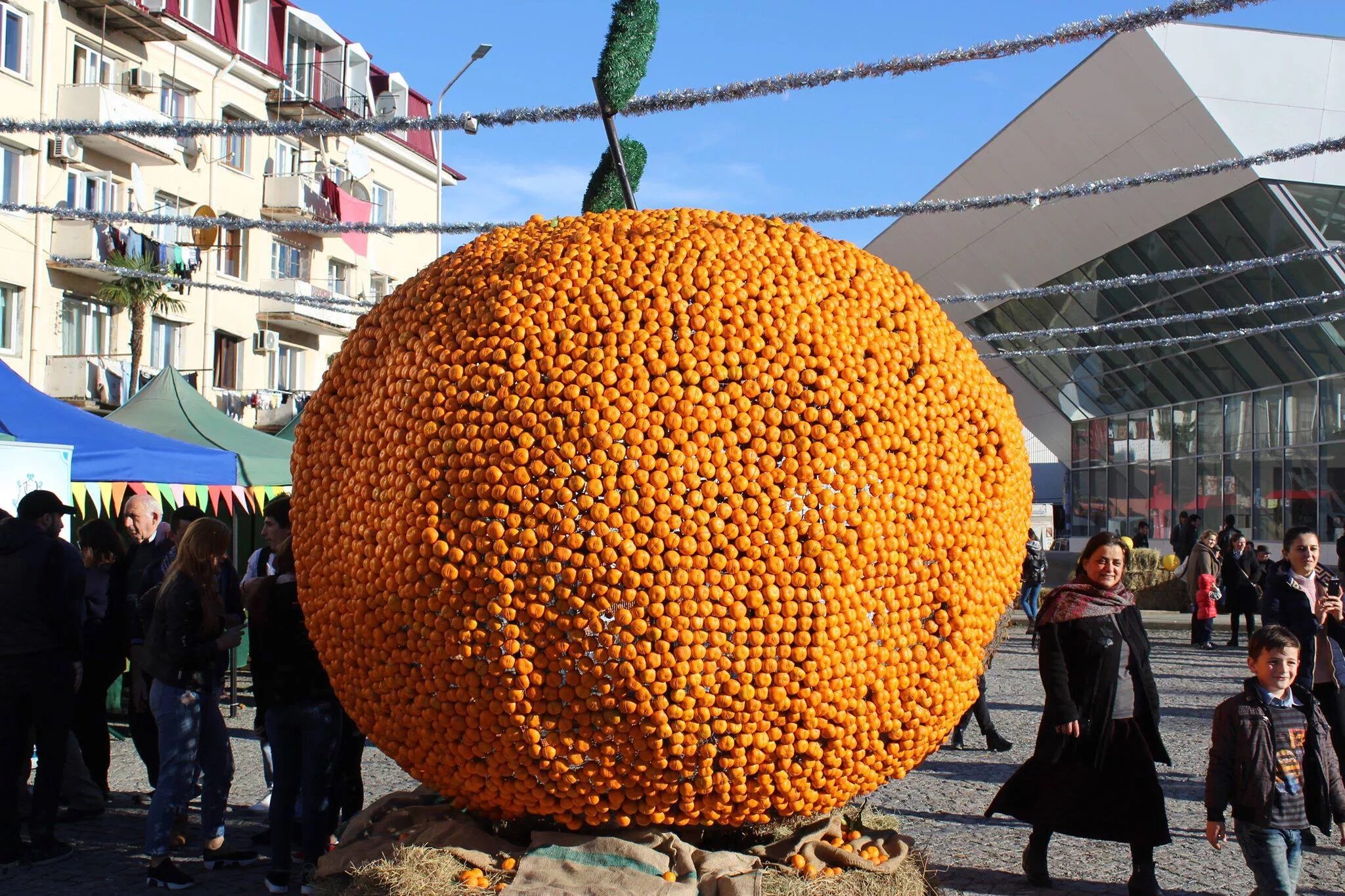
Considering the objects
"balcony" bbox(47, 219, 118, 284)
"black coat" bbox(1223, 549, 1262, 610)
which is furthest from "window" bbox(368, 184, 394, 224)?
"black coat" bbox(1223, 549, 1262, 610)

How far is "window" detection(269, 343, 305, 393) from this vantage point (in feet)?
103

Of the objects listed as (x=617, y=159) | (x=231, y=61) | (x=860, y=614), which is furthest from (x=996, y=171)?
(x=860, y=614)

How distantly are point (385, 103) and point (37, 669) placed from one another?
31.4 metres

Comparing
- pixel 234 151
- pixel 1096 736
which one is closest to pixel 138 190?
pixel 234 151

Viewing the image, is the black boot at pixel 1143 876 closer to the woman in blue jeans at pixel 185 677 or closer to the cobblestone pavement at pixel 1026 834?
the cobblestone pavement at pixel 1026 834

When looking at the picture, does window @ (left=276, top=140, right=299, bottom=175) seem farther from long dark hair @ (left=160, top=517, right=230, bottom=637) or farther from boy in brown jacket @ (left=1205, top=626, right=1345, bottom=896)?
boy in brown jacket @ (left=1205, top=626, right=1345, bottom=896)

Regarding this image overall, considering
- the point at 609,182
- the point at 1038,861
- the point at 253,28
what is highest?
the point at 253,28

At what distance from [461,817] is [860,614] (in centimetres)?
157

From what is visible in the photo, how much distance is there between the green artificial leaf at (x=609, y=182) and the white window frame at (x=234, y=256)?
25.6 metres

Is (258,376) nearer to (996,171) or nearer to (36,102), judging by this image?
(36,102)

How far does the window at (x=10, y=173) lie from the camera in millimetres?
23000

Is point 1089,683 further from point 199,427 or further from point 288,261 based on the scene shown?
point 288,261

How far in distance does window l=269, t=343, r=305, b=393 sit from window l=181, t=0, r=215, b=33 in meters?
8.00

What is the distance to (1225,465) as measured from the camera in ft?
86.7
